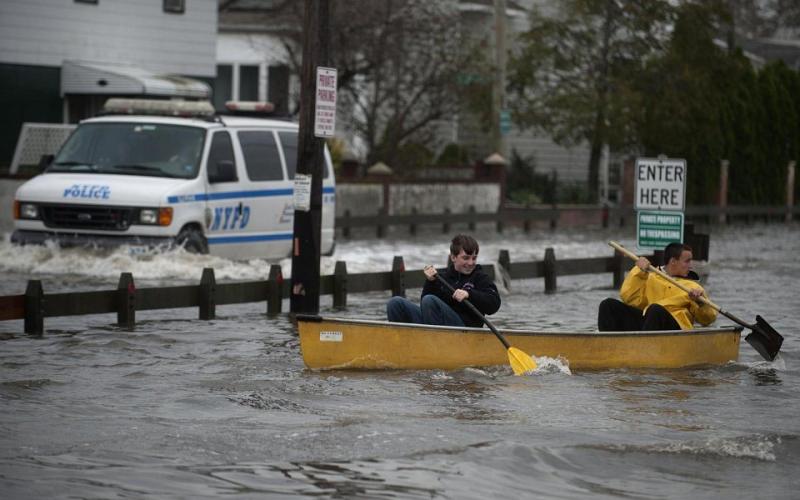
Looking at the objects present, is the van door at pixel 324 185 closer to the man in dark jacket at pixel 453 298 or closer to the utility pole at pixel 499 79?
the man in dark jacket at pixel 453 298

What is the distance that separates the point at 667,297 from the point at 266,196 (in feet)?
27.4

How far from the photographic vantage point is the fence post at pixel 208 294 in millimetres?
17094

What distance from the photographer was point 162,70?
37.1 m

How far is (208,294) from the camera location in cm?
1727

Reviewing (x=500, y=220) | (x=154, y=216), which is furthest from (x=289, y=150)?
(x=500, y=220)

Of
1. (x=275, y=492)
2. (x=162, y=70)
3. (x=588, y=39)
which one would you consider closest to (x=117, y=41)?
(x=162, y=70)

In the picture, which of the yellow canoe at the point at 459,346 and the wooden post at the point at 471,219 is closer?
the yellow canoe at the point at 459,346

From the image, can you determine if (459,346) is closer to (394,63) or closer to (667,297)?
(667,297)

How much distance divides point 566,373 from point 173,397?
12.0 feet

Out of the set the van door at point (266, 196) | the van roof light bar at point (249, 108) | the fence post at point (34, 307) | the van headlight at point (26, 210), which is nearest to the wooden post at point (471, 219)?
the van roof light bar at point (249, 108)

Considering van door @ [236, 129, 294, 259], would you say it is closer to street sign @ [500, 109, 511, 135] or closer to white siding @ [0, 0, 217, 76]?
white siding @ [0, 0, 217, 76]

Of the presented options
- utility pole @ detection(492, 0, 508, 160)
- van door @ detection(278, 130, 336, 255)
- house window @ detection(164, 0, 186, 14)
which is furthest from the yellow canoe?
utility pole @ detection(492, 0, 508, 160)

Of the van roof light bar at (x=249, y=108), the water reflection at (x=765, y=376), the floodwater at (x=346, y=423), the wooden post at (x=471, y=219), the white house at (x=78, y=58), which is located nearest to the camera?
the floodwater at (x=346, y=423)

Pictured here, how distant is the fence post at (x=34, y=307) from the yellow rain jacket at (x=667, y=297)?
5.69 metres
